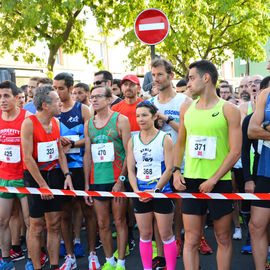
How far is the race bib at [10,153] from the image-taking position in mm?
4996

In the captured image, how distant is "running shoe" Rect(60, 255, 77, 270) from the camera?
4988 mm

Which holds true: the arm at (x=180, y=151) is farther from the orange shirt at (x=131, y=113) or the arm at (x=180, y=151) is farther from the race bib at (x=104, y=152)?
the orange shirt at (x=131, y=113)

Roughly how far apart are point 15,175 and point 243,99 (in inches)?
162

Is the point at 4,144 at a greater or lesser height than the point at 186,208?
greater

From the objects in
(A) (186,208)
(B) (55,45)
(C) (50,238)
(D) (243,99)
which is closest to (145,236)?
(A) (186,208)

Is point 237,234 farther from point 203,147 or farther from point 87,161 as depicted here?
point 203,147

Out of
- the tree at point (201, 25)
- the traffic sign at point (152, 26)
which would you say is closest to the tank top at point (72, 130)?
the traffic sign at point (152, 26)

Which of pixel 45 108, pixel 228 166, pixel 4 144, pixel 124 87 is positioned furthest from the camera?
pixel 124 87

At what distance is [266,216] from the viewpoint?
3.94 meters

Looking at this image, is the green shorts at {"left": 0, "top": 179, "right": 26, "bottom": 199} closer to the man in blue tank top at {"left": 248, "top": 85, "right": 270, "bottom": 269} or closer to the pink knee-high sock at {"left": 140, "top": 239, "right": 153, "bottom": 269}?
the pink knee-high sock at {"left": 140, "top": 239, "right": 153, "bottom": 269}

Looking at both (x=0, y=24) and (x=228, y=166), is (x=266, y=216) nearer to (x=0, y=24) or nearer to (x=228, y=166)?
(x=228, y=166)

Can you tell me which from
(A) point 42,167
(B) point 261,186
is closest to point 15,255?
(A) point 42,167

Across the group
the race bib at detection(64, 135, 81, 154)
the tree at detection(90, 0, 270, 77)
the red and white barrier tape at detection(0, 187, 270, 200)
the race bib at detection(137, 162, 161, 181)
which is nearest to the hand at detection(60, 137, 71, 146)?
the race bib at detection(64, 135, 81, 154)

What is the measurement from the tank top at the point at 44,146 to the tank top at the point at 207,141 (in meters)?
1.62
